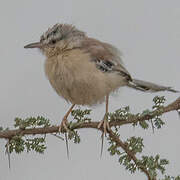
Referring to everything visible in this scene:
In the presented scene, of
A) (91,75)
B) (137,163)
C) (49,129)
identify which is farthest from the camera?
(91,75)

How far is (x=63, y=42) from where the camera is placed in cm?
380

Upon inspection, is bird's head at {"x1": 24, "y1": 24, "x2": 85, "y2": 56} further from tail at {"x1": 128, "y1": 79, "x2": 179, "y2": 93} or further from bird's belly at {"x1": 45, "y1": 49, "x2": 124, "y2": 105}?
tail at {"x1": 128, "y1": 79, "x2": 179, "y2": 93}

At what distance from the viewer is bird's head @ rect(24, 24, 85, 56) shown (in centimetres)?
377

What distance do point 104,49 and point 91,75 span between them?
53cm

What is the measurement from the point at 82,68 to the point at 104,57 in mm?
367

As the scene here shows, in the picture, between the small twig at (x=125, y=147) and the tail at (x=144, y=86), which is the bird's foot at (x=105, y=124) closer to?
the small twig at (x=125, y=147)

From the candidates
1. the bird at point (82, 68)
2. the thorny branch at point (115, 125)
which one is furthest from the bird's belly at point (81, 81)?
the thorny branch at point (115, 125)

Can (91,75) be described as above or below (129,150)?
above

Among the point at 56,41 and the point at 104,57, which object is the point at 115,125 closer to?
the point at 104,57

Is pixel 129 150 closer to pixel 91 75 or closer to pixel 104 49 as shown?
pixel 91 75

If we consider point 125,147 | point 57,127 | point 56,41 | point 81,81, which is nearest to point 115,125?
point 125,147

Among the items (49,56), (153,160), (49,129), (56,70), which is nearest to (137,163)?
(153,160)

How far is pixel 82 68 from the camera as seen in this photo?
11.1 ft

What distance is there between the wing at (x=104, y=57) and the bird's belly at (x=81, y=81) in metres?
0.08
